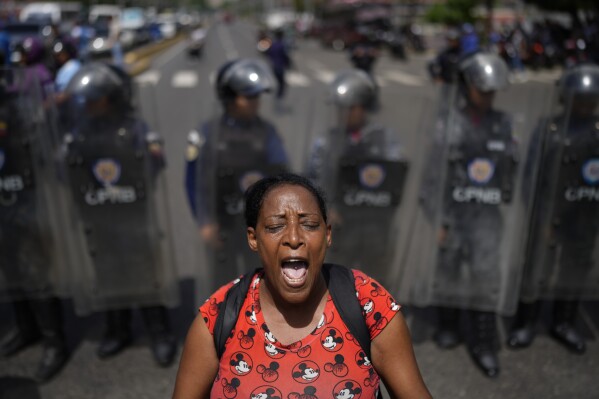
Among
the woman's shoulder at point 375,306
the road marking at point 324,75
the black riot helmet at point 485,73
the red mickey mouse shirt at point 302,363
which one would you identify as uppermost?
the road marking at point 324,75

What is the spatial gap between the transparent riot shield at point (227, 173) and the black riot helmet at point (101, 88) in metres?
0.42

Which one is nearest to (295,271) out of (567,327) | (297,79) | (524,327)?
(524,327)

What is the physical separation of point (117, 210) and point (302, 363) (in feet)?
6.77

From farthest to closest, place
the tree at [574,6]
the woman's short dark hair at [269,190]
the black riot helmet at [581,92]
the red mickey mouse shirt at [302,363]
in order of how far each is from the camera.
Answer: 1. the tree at [574,6]
2. the black riot helmet at [581,92]
3. the woman's short dark hair at [269,190]
4. the red mickey mouse shirt at [302,363]

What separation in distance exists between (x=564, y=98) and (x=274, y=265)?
2217 mm

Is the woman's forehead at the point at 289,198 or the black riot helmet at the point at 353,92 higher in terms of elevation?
the black riot helmet at the point at 353,92

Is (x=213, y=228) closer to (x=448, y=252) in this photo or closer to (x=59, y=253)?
(x=59, y=253)

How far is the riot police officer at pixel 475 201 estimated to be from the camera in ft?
11.2

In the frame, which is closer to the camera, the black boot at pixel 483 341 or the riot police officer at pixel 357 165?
the riot police officer at pixel 357 165

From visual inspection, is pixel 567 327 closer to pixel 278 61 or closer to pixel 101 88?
pixel 101 88

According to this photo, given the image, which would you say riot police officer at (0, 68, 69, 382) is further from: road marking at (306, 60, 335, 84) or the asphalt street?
road marking at (306, 60, 335, 84)

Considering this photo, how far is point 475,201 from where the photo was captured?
11.5ft

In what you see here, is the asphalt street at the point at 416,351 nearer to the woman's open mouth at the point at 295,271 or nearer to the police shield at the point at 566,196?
the police shield at the point at 566,196

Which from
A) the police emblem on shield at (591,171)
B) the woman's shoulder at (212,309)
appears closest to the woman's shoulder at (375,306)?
the woman's shoulder at (212,309)
